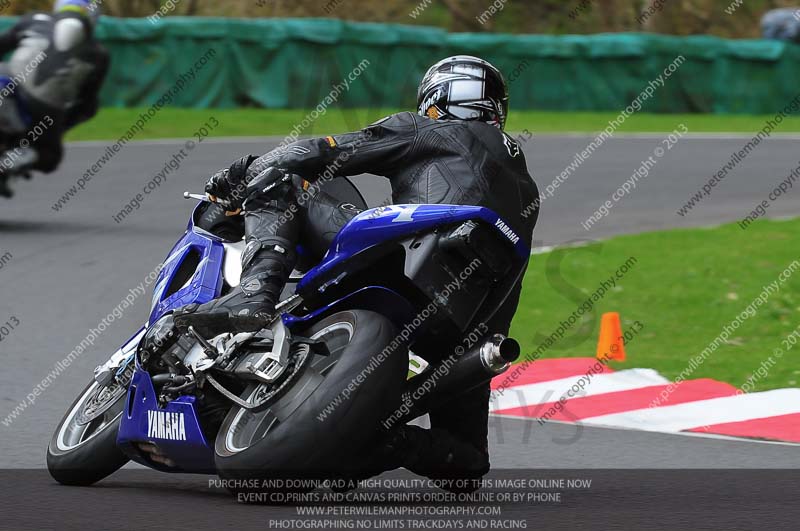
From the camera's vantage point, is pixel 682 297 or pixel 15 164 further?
pixel 15 164

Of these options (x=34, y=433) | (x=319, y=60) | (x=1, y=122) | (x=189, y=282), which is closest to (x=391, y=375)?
(x=189, y=282)

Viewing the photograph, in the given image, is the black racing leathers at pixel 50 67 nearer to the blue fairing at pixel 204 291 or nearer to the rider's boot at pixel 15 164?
the rider's boot at pixel 15 164

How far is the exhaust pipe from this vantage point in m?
4.93

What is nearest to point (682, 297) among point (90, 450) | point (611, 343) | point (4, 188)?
point (611, 343)

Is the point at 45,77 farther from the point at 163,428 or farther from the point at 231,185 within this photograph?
the point at 163,428

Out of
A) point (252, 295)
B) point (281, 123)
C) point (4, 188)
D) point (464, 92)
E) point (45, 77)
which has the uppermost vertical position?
point (464, 92)

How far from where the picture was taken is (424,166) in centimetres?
532

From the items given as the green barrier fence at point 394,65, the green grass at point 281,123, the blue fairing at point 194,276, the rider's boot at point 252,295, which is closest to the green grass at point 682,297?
the blue fairing at point 194,276

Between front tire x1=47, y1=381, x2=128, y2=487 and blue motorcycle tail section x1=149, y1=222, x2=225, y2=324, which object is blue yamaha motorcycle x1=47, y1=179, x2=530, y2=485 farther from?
front tire x1=47, y1=381, x2=128, y2=487

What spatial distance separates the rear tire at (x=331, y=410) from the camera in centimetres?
481

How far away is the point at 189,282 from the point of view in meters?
5.50

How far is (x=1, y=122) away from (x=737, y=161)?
32.6ft

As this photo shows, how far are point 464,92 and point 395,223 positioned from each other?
2.56ft

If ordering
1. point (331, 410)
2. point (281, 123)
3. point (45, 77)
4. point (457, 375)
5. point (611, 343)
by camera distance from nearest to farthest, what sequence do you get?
point (331, 410)
point (457, 375)
point (611, 343)
point (45, 77)
point (281, 123)
